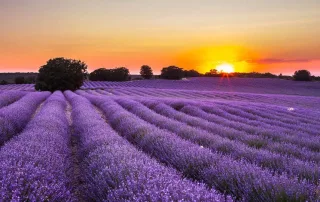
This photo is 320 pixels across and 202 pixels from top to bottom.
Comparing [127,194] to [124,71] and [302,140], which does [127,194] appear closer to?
[302,140]

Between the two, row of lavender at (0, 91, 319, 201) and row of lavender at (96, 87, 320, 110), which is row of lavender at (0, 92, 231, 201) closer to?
row of lavender at (0, 91, 319, 201)

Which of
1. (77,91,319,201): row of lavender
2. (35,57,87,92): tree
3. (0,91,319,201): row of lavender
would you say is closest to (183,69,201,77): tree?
(35,57,87,92): tree

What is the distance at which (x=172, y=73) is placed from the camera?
75000mm

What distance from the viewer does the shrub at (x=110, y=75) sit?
77688 mm

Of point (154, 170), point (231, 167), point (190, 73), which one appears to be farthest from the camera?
point (190, 73)

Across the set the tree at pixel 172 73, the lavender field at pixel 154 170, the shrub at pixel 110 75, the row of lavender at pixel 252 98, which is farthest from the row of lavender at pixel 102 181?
the shrub at pixel 110 75

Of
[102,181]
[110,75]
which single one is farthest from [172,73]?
[102,181]

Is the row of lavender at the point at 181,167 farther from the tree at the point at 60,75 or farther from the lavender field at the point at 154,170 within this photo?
the tree at the point at 60,75

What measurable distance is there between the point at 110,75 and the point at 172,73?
1706 centimetres

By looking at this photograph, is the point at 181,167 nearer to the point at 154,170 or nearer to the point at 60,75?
the point at 154,170

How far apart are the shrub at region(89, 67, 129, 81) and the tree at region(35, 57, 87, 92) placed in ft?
135

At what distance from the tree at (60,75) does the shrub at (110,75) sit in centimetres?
4111

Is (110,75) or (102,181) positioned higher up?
(110,75)

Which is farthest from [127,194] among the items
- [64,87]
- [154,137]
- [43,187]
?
[64,87]
